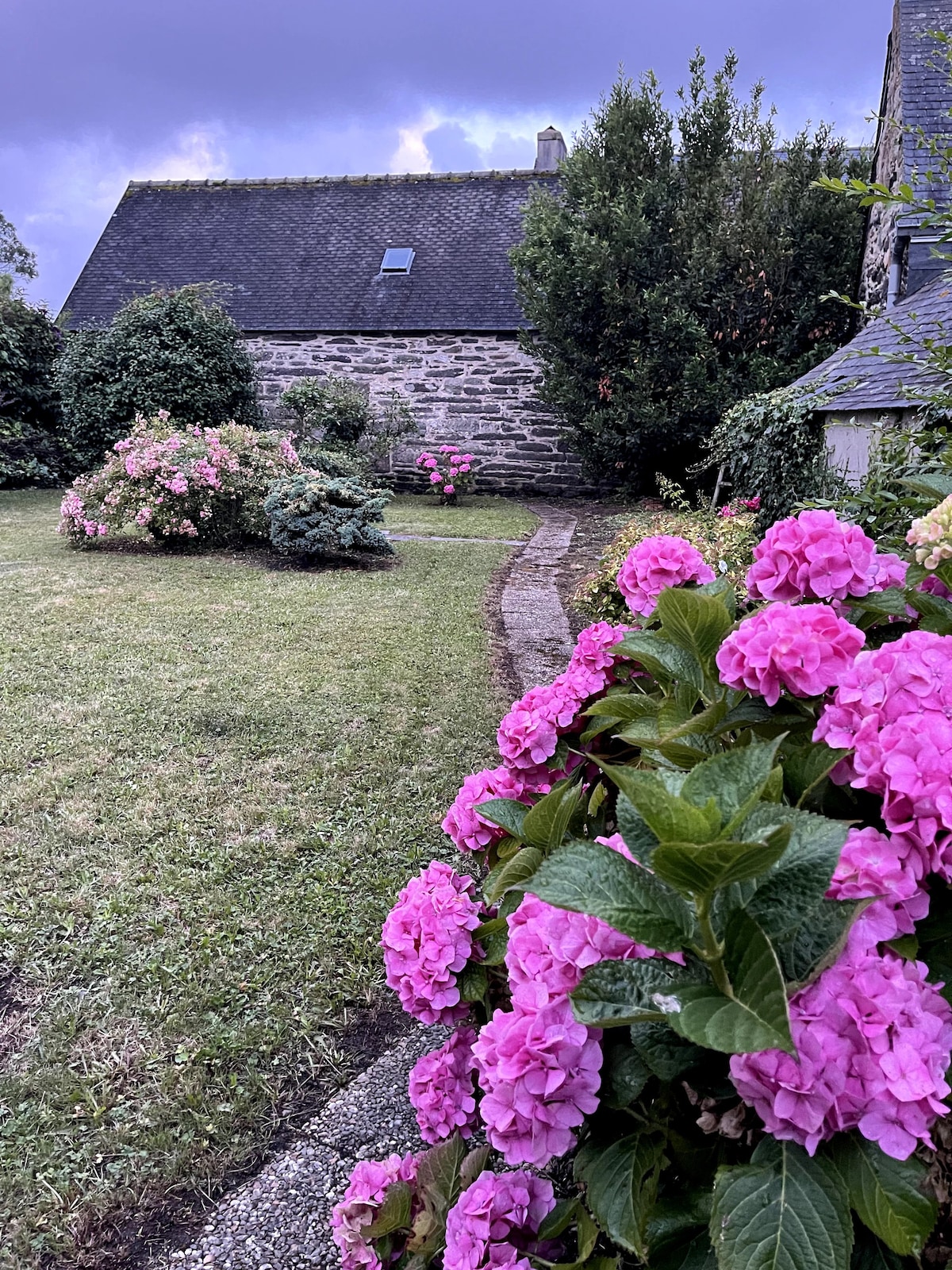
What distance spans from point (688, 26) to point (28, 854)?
11931 mm

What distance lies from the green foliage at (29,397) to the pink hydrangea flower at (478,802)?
44.1 feet

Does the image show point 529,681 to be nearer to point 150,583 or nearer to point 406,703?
point 406,703

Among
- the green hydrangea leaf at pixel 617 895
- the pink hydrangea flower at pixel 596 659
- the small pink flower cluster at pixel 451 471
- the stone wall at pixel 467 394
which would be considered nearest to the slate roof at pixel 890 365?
the pink hydrangea flower at pixel 596 659

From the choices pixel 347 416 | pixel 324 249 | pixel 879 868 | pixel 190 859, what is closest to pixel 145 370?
pixel 347 416

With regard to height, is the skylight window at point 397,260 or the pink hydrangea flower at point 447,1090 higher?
the skylight window at point 397,260

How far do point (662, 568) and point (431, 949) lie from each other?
2.55ft

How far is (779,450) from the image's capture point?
718 cm

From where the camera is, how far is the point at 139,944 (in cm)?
230

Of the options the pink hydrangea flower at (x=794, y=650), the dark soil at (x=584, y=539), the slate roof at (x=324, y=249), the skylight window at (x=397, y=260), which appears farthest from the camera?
the skylight window at (x=397, y=260)

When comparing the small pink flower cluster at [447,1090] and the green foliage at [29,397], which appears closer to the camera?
the small pink flower cluster at [447,1090]

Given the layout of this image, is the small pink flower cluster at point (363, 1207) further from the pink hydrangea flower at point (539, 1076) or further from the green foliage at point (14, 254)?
the green foliage at point (14, 254)

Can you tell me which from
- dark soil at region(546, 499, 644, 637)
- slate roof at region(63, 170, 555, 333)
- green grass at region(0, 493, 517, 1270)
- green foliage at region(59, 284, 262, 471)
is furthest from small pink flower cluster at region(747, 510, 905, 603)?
slate roof at region(63, 170, 555, 333)

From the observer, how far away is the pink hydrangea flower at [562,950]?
32.3 inches

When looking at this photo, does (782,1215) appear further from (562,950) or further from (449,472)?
(449,472)
